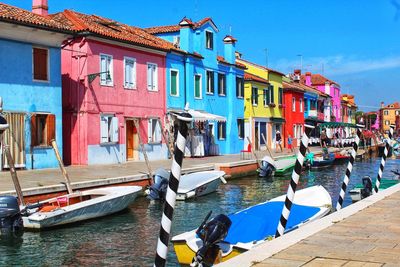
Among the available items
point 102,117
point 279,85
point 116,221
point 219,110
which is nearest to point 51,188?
point 116,221

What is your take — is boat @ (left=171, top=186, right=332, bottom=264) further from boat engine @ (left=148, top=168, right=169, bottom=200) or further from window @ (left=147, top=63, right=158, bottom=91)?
window @ (left=147, top=63, right=158, bottom=91)

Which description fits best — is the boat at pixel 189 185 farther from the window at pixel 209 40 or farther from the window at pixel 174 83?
the window at pixel 209 40

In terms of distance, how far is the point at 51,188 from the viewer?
14.9m

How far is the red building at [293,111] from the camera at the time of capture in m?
48.2

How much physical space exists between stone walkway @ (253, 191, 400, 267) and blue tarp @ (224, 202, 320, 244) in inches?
61.5

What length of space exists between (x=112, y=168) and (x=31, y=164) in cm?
319

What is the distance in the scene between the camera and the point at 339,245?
20.5 feet

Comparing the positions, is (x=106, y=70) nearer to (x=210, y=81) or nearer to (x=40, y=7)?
(x=40, y=7)

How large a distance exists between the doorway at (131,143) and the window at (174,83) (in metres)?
3.91

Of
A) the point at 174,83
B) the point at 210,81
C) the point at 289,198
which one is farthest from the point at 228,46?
the point at 289,198

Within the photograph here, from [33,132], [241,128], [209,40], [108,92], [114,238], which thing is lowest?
[114,238]

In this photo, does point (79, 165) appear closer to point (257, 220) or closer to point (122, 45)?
point (122, 45)

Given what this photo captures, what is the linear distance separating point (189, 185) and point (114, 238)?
681 cm

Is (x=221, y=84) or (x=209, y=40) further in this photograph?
(x=221, y=84)
